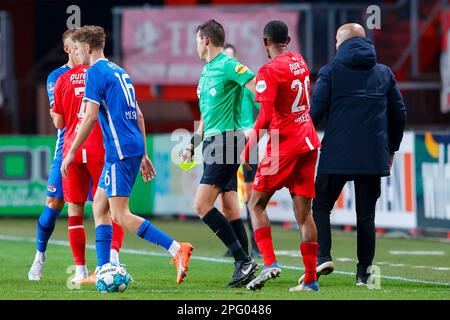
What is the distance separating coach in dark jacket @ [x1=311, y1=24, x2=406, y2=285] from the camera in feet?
37.5

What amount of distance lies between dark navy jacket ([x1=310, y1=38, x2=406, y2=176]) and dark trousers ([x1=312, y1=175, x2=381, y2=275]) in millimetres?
176

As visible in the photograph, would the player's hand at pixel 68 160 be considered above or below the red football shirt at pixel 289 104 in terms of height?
below

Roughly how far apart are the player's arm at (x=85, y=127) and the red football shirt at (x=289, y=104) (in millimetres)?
1337

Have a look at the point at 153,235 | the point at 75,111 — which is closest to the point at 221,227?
the point at 153,235

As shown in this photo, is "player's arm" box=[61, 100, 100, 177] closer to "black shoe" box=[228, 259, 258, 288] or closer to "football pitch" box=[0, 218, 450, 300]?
"football pitch" box=[0, 218, 450, 300]

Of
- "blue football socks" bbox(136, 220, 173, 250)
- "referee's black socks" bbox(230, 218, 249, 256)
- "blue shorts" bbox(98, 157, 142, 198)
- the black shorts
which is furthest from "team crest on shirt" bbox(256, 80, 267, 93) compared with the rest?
"referee's black socks" bbox(230, 218, 249, 256)

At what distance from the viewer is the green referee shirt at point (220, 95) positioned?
1145 cm

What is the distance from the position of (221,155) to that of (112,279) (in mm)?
1572

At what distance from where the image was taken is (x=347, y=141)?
11422 millimetres

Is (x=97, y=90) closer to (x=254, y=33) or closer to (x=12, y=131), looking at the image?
(x=254, y=33)

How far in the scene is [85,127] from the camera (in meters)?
10.8

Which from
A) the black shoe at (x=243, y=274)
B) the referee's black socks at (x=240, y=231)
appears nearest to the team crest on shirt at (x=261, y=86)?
the black shoe at (x=243, y=274)

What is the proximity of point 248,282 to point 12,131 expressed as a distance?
698 inches

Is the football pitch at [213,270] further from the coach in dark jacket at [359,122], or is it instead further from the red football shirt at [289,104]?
the red football shirt at [289,104]
